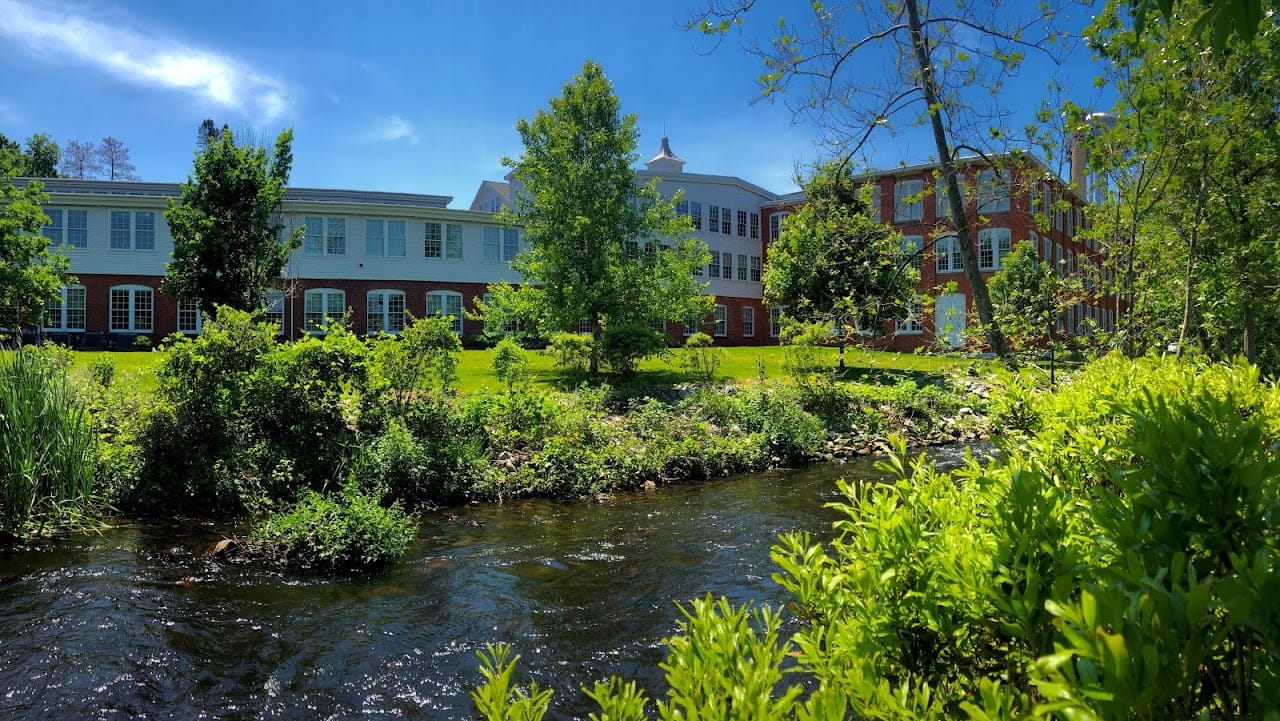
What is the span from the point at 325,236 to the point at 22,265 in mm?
14780

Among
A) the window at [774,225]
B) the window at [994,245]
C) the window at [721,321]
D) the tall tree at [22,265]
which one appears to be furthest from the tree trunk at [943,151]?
the window at [774,225]

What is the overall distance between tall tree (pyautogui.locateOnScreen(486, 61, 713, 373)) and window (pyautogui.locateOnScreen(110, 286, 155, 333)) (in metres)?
19.8

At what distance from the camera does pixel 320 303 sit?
110ft

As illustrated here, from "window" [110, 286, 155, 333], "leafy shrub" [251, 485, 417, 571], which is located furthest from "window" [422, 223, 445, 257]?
"leafy shrub" [251, 485, 417, 571]

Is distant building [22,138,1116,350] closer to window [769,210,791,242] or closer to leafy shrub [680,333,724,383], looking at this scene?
leafy shrub [680,333,724,383]

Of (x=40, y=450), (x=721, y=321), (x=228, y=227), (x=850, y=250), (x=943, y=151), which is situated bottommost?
(x=40, y=450)

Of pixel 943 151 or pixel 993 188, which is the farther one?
pixel 993 188

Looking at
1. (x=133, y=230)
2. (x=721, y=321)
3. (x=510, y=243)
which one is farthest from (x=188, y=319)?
(x=721, y=321)

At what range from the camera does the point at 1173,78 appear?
223 inches

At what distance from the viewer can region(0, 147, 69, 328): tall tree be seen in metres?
18.6

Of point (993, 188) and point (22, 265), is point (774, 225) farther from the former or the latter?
point (993, 188)

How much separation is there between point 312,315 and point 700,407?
78.5 feet

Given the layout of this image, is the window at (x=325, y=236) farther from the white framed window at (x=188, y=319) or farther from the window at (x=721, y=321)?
the window at (x=721, y=321)

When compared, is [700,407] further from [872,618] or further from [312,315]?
[312,315]
